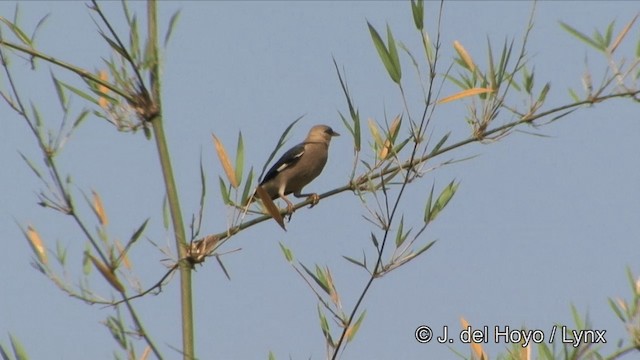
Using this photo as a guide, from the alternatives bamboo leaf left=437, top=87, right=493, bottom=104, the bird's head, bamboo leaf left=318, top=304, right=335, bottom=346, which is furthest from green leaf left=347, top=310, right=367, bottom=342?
the bird's head

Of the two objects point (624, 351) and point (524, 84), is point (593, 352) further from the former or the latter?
point (524, 84)

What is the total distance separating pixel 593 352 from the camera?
7.77ft

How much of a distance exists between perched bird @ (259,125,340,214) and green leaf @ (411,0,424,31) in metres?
4.26

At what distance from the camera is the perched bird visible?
22.0 ft

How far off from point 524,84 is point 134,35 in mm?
1255

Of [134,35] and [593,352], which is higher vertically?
[134,35]

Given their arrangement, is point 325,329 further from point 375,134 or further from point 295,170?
point 295,170

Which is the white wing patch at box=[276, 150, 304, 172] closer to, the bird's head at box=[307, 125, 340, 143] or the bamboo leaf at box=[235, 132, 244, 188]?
the bird's head at box=[307, 125, 340, 143]

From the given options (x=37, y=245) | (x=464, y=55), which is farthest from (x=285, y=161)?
(x=37, y=245)

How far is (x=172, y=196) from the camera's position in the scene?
6.25 ft

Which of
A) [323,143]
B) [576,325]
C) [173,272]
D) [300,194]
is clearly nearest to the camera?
[173,272]

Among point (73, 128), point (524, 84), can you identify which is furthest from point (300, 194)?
point (73, 128)

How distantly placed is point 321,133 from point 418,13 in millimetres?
5687

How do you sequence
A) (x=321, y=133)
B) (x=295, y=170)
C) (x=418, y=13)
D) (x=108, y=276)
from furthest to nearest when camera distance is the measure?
(x=321, y=133) < (x=295, y=170) < (x=418, y=13) < (x=108, y=276)
